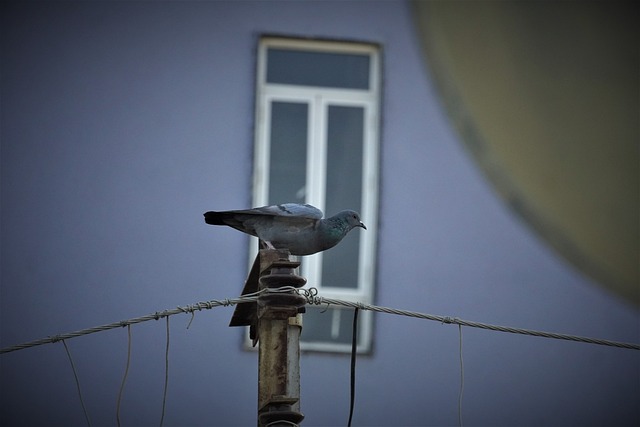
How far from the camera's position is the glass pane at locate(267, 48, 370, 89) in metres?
8.54

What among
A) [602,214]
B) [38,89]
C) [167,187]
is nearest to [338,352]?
[167,187]

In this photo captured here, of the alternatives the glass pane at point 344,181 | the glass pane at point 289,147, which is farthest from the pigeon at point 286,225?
the glass pane at point 289,147

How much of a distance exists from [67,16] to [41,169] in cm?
130

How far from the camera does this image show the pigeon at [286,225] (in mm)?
5953

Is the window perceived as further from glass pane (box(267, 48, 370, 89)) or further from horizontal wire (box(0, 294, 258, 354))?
horizontal wire (box(0, 294, 258, 354))

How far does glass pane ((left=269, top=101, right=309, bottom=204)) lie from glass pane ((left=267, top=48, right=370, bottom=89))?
0.21m

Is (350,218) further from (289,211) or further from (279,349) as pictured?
(279,349)

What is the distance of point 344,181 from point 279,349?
3.77 m

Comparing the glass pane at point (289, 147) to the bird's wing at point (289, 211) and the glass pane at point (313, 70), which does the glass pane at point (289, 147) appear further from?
the bird's wing at point (289, 211)

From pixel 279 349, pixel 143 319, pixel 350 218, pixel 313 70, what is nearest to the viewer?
pixel 279 349

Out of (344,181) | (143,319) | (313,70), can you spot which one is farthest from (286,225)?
(313,70)

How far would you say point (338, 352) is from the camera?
7926mm

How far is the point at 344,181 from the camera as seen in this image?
8.43 metres

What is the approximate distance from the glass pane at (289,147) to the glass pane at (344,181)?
209 mm
